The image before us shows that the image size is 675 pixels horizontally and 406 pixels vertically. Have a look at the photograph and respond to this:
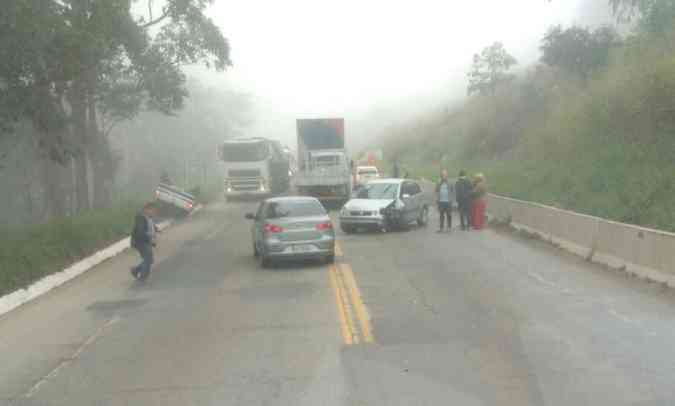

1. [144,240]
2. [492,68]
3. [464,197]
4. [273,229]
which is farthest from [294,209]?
[492,68]

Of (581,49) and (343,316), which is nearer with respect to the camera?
(343,316)

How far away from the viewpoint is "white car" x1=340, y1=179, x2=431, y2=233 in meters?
24.1

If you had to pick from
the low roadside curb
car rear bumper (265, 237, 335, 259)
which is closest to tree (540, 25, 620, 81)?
the low roadside curb

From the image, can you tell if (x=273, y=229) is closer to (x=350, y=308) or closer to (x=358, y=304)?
(x=358, y=304)

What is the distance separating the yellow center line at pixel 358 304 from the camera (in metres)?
10.1

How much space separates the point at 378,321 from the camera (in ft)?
35.6

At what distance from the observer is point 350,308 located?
11930mm

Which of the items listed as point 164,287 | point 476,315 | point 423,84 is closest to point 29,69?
point 164,287

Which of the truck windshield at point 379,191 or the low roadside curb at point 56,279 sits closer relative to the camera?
the low roadside curb at point 56,279

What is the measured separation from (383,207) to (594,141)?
10977mm

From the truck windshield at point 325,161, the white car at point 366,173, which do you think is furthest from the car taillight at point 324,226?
the white car at point 366,173

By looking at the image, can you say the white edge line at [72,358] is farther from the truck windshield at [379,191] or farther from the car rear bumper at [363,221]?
the truck windshield at [379,191]

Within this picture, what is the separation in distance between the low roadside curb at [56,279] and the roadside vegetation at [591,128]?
1248 centimetres

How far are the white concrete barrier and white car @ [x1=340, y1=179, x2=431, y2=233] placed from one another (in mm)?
3482
